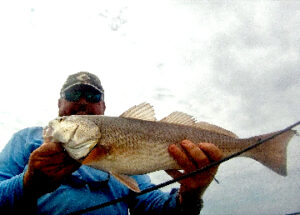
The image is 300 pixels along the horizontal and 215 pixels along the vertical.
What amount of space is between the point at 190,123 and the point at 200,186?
1.01 meters

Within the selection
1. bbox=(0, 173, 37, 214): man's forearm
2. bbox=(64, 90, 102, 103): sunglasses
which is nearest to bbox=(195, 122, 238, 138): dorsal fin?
bbox=(0, 173, 37, 214): man's forearm

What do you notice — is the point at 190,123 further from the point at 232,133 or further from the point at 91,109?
the point at 91,109

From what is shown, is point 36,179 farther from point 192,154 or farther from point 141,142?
point 192,154

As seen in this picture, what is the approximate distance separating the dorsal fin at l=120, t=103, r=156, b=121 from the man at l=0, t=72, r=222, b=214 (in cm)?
A: 59

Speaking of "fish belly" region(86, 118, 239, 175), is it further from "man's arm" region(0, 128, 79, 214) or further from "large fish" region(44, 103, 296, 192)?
"man's arm" region(0, 128, 79, 214)

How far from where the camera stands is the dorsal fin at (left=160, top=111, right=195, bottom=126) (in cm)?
431

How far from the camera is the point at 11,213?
378 centimetres

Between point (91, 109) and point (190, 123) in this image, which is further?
point (91, 109)

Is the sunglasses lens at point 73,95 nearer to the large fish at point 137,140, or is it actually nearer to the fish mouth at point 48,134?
the large fish at point 137,140

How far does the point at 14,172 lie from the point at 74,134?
6.28ft

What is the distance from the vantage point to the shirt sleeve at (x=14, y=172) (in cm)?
367

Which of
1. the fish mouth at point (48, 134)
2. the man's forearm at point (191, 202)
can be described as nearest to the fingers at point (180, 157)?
the man's forearm at point (191, 202)

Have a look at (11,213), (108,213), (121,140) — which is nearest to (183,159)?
(121,140)

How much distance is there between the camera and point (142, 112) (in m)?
4.24
